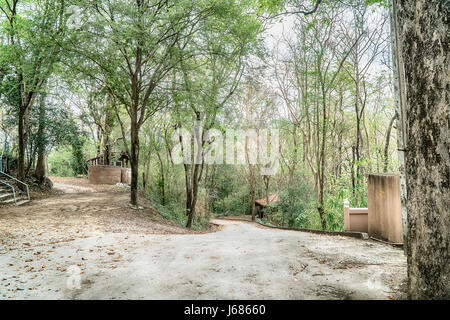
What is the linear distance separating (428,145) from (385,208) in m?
4.02

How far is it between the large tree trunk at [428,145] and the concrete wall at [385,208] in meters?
3.43

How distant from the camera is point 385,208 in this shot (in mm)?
5809

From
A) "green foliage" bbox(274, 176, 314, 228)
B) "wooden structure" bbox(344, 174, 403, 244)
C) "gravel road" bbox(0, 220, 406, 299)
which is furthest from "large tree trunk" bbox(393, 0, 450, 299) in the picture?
"green foliage" bbox(274, 176, 314, 228)

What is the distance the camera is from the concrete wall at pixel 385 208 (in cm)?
546

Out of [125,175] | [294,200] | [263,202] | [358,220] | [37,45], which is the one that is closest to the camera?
[358,220]

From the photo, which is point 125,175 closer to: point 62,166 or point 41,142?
point 41,142

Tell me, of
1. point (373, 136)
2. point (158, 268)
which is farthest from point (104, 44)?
point (373, 136)

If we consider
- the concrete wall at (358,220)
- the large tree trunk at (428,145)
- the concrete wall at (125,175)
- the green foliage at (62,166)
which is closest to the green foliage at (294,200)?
the concrete wall at (358,220)

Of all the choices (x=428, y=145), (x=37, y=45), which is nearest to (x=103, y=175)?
(x=37, y=45)


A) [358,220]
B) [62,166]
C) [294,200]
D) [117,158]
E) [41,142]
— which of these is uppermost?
[41,142]

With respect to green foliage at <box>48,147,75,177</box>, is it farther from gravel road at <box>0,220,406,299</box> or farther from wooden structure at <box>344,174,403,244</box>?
wooden structure at <box>344,174,403,244</box>

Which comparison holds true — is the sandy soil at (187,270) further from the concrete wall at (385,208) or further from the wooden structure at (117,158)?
the wooden structure at (117,158)
